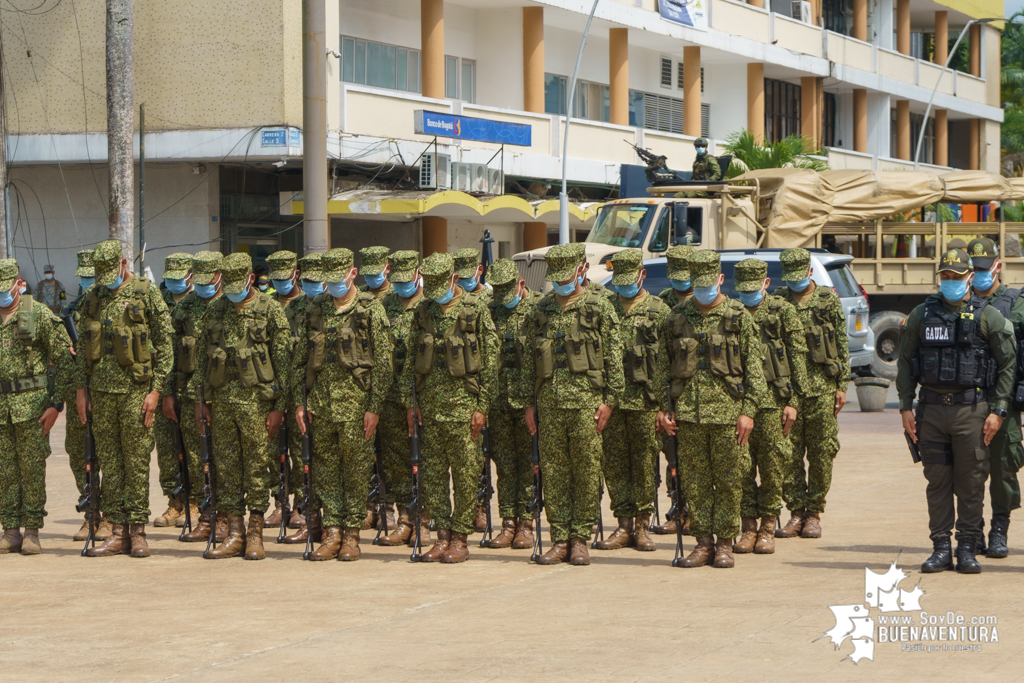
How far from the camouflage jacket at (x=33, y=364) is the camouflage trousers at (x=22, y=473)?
0.10m

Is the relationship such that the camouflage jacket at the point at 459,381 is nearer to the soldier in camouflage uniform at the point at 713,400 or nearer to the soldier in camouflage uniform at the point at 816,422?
the soldier in camouflage uniform at the point at 713,400

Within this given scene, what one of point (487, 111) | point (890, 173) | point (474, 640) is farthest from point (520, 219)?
point (474, 640)

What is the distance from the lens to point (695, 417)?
8.58 m

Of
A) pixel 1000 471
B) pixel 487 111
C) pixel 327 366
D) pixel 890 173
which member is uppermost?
pixel 487 111

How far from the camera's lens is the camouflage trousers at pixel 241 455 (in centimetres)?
913

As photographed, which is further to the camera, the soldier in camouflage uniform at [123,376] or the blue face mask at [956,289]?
the soldier in camouflage uniform at [123,376]

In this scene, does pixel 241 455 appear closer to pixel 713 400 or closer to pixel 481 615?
pixel 481 615

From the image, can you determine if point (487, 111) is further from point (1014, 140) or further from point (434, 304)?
point (1014, 140)

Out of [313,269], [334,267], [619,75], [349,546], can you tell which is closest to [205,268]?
[313,269]

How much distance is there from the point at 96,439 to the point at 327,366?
1751 millimetres

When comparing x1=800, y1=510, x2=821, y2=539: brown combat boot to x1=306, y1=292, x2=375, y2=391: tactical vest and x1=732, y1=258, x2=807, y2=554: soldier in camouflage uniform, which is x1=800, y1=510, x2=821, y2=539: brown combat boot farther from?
x1=306, y1=292, x2=375, y2=391: tactical vest

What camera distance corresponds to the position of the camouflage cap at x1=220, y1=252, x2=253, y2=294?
9.16 m

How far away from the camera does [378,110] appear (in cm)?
2628

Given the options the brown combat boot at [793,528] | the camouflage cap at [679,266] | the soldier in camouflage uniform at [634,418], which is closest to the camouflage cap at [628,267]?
the soldier in camouflage uniform at [634,418]
